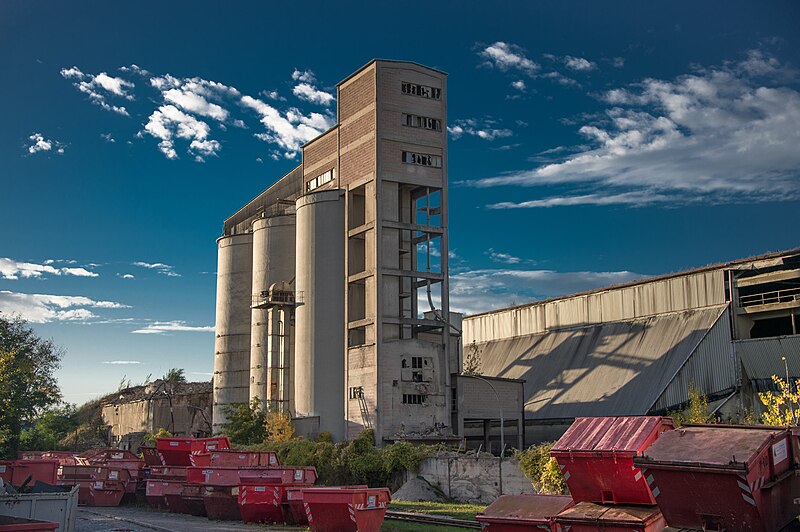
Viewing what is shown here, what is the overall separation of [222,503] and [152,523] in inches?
98.1

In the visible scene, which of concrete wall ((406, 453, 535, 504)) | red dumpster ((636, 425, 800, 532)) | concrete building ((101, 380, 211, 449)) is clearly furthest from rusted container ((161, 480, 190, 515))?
concrete building ((101, 380, 211, 449))

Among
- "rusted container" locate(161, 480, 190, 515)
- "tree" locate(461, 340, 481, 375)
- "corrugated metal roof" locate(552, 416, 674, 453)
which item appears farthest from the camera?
"tree" locate(461, 340, 481, 375)

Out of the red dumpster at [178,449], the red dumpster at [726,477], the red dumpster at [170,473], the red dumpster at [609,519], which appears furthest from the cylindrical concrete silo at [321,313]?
the red dumpster at [726,477]

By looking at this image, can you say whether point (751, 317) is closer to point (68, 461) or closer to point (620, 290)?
point (620, 290)

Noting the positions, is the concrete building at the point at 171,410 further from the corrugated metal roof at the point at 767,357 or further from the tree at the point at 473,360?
the corrugated metal roof at the point at 767,357

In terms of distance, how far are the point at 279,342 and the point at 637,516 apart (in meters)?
47.8

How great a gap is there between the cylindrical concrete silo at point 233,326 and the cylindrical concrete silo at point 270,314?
3973mm

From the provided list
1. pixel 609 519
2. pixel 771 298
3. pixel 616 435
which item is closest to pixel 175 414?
pixel 771 298

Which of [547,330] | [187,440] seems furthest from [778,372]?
[187,440]

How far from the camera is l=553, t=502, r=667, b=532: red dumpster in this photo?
14453mm

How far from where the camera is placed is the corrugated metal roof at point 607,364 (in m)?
51.9

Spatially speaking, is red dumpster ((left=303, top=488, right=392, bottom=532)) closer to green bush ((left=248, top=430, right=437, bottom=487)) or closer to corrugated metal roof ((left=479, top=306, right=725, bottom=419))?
green bush ((left=248, top=430, right=437, bottom=487))

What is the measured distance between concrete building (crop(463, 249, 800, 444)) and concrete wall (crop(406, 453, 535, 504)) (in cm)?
1950

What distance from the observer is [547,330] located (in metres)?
68.9
